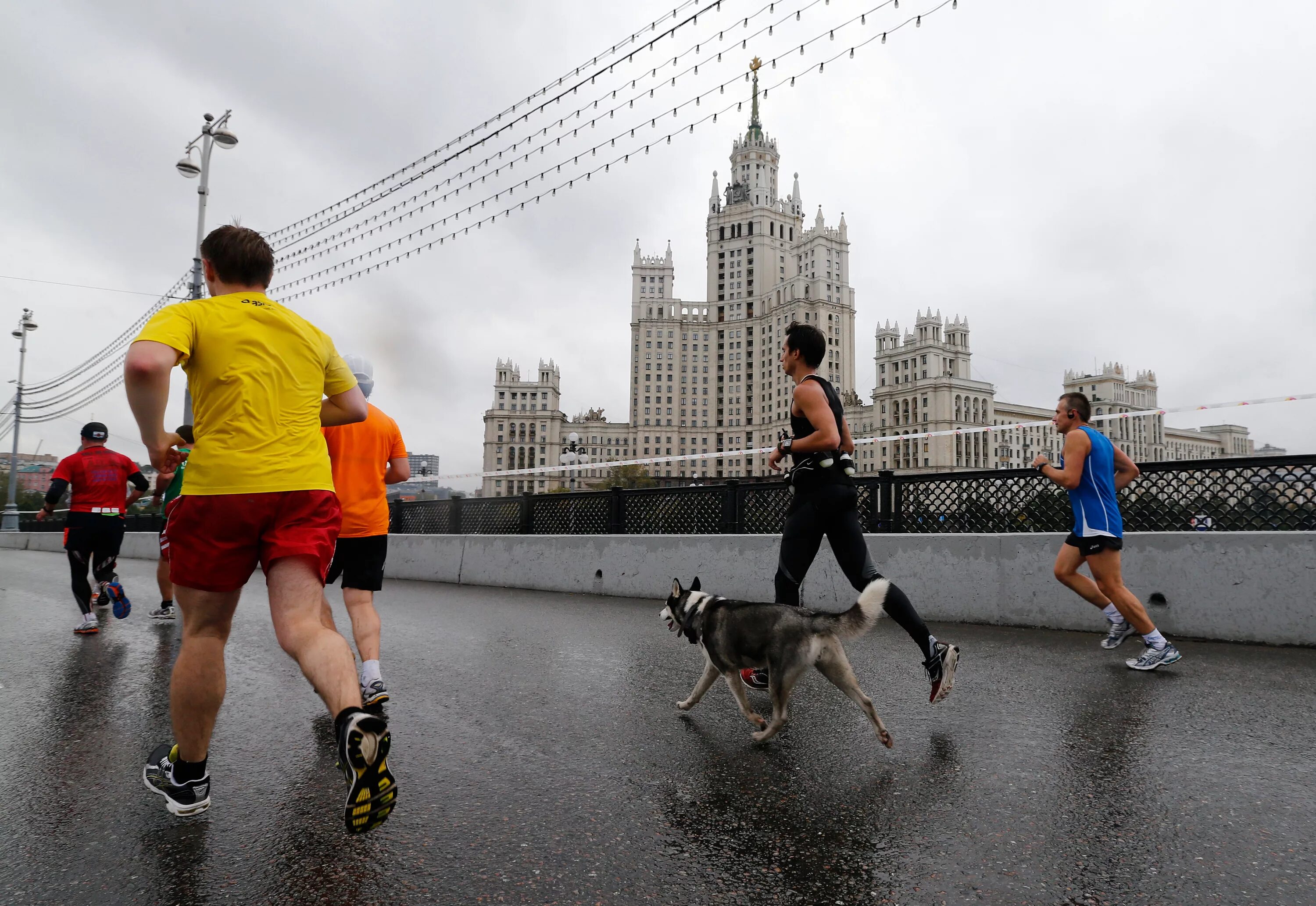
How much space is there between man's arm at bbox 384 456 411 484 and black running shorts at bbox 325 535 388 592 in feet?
1.27

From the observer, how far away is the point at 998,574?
23.1 ft

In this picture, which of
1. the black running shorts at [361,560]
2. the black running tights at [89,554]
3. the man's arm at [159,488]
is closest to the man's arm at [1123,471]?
the black running shorts at [361,560]

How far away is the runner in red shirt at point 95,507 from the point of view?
6957mm

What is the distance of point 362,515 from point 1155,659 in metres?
5.01

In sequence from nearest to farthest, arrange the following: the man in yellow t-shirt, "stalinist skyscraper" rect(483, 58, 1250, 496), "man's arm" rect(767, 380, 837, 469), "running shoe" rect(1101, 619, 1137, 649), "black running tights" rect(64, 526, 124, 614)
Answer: the man in yellow t-shirt, "man's arm" rect(767, 380, 837, 469), "running shoe" rect(1101, 619, 1137, 649), "black running tights" rect(64, 526, 124, 614), "stalinist skyscraper" rect(483, 58, 1250, 496)

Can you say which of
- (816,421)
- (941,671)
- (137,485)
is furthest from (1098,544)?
(137,485)

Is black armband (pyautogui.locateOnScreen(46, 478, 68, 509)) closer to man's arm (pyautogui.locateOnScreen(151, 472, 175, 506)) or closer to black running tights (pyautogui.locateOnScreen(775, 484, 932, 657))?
man's arm (pyautogui.locateOnScreen(151, 472, 175, 506))

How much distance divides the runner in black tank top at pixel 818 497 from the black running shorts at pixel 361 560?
91.1 inches

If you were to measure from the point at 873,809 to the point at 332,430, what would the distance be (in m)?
3.47

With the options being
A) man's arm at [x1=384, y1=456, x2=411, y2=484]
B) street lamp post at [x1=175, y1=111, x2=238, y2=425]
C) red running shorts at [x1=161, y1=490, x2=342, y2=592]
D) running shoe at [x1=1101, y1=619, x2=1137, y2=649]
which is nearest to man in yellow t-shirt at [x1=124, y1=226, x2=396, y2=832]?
red running shorts at [x1=161, y1=490, x2=342, y2=592]

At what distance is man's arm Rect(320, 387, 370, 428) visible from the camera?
287 centimetres

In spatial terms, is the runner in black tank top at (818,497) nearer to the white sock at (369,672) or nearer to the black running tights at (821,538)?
the black running tights at (821,538)

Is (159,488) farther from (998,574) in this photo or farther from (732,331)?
(732,331)

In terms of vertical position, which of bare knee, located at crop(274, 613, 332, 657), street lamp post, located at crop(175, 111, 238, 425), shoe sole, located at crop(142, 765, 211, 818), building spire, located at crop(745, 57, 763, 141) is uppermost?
building spire, located at crop(745, 57, 763, 141)
